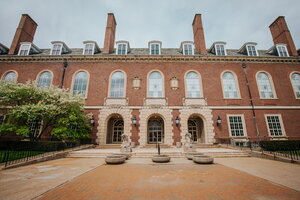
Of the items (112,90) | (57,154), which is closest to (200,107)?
(112,90)

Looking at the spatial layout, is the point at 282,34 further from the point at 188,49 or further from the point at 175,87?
the point at 175,87

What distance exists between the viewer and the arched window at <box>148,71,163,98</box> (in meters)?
16.4

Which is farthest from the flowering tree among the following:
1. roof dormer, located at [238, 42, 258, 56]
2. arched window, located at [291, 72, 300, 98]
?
arched window, located at [291, 72, 300, 98]

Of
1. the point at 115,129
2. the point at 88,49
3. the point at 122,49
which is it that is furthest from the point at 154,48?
the point at 115,129

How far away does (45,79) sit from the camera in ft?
54.9

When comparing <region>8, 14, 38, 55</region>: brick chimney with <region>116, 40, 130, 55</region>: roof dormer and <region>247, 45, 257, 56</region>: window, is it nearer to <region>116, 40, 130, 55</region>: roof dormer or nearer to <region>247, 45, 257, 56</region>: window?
<region>116, 40, 130, 55</region>: roof dormer

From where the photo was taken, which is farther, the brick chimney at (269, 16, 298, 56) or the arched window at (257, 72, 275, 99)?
the brick chimney at (269, 16, 298, 56)

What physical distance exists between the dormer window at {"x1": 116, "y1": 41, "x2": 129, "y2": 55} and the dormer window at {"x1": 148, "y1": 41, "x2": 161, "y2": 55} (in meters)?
3.21

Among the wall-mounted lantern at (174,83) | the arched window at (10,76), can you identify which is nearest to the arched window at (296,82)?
the wall-mounted lantern at (174,83)

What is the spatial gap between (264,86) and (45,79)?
27730 millimetres

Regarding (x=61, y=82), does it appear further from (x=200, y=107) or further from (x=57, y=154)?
(x=200, y=107)

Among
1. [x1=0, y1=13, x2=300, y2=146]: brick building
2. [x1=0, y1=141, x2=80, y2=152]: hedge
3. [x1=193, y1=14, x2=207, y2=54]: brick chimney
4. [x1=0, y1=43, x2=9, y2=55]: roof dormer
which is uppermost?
[x1=193, y1=14, x2=207, y2=54]: brick chimney

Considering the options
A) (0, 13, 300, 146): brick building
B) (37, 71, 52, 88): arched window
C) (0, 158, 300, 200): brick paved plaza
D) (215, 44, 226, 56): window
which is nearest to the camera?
(0, 158, 300, 200): brick paved plaza

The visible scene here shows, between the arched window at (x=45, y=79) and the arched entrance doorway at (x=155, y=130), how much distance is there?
1383 centimetres
